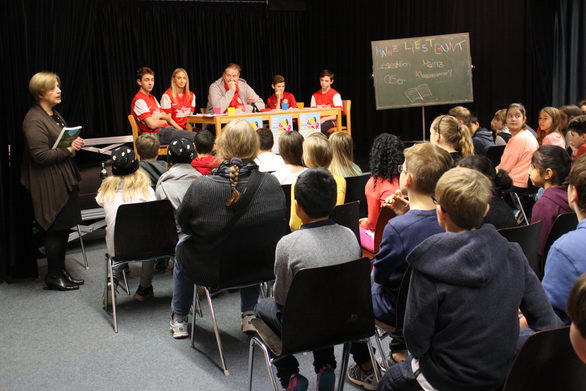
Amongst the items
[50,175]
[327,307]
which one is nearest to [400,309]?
[327,307]

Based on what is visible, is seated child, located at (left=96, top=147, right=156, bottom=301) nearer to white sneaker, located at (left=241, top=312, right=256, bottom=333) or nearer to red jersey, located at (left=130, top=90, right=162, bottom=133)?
white sneaker, located at (left=241, top=312, right=256, bottom=333)


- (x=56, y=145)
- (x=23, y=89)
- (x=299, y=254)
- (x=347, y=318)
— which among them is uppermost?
(x=23, y=89)

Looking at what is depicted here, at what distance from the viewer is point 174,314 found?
11.3ft

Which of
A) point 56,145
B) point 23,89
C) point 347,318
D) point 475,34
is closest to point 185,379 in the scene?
point 347,318

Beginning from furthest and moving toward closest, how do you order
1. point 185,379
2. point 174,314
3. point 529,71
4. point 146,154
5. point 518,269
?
Answer: point 529,71
point 146,154
point 174,314
point 185,379
point 518,269

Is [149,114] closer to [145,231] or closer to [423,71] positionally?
[145,231]

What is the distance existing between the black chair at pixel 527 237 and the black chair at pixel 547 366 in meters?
1.00

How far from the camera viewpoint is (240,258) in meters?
2.87

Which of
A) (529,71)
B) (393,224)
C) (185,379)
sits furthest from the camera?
(529,71)

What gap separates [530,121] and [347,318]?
664 cm

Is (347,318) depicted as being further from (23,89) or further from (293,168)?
(23,89)

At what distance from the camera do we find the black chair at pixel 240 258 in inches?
Answer: 112

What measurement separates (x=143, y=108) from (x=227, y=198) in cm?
408

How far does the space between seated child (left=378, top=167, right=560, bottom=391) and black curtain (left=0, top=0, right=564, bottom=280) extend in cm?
419
